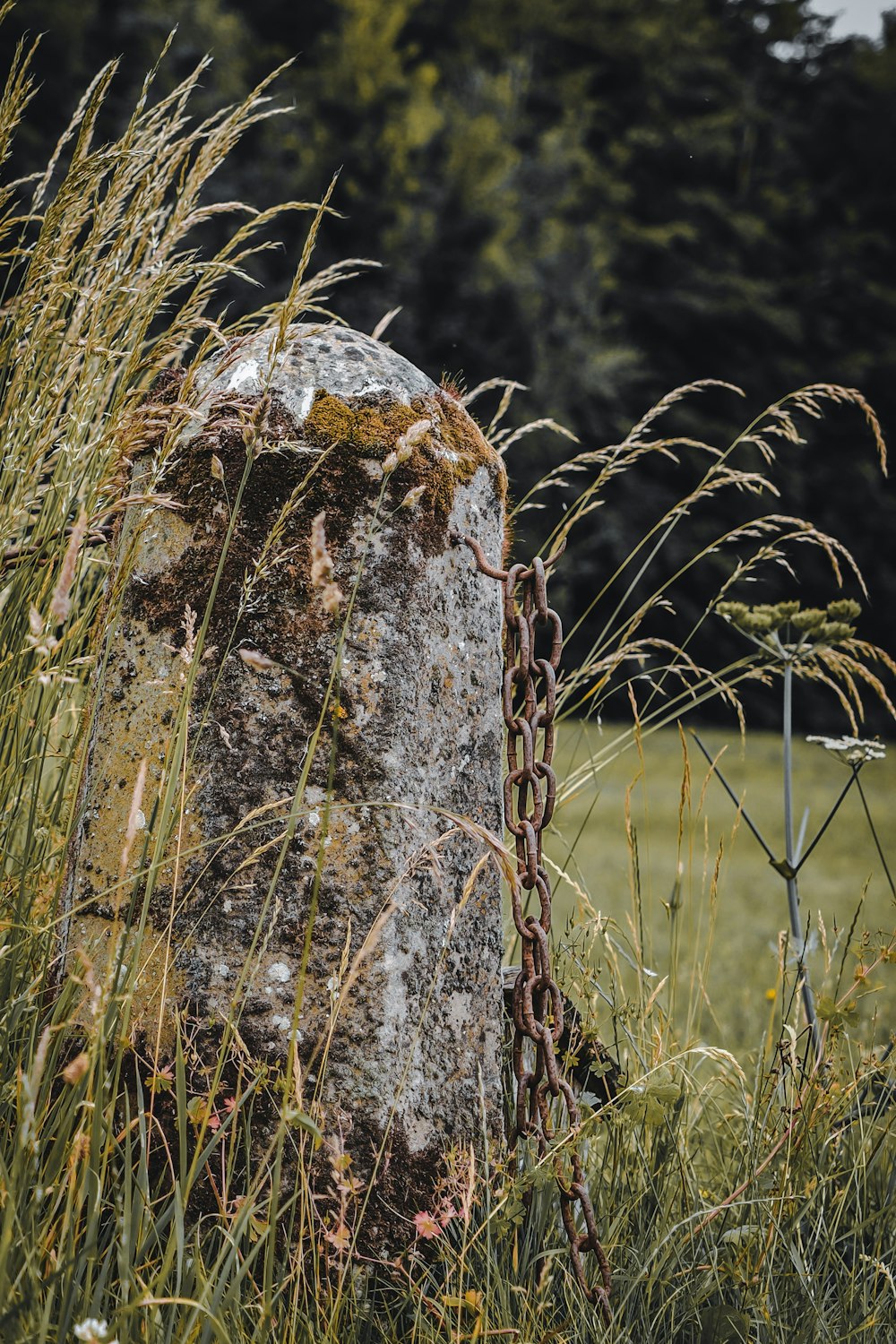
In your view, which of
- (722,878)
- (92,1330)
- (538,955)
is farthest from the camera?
(722,878)

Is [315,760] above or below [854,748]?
below

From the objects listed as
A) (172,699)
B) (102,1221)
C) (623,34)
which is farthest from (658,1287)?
(623,34)

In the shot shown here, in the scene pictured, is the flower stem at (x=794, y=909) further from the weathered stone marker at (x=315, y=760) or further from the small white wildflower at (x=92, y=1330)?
the small white wildflower at (x=92, y=1330)

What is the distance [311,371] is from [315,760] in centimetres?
61

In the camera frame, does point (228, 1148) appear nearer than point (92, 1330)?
No

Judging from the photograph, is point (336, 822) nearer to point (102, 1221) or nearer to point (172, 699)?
point (172, 699)

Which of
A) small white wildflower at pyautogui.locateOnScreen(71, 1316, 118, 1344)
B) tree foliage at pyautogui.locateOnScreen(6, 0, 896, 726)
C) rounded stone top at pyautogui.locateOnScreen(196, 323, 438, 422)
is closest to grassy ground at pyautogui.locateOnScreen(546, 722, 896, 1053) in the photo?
rounded stone top at pyautogui.locateOnScreen(196, 323, 438, 422)

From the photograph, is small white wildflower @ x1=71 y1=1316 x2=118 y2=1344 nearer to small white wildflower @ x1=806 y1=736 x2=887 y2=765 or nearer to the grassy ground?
the grassy ground

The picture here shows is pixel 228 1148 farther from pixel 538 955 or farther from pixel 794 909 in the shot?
pixel 794 909

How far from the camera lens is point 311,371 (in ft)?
5.33

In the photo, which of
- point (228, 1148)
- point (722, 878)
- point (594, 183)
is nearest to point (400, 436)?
point (228, 1148)

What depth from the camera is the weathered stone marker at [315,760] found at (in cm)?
146

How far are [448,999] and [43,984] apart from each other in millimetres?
589

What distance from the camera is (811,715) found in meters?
21.6
